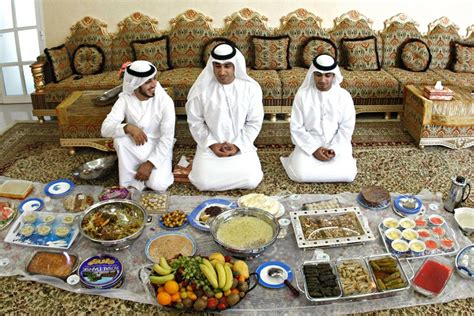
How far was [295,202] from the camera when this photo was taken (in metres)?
3.19

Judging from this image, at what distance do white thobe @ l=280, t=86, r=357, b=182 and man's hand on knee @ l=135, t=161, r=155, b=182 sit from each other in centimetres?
Result: 125

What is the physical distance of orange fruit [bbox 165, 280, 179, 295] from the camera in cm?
229

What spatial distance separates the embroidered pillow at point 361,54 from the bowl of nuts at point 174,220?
11.5 feet

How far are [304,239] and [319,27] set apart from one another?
382 cm

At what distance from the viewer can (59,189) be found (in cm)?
336

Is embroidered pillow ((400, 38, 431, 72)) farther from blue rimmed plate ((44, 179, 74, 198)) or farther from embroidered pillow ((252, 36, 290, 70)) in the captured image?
blue rimmed plate ((44, 179, 74, 198))

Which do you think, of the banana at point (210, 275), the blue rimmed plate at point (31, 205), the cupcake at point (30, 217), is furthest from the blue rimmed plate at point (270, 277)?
the blue rimmed plate at point (31, 205)

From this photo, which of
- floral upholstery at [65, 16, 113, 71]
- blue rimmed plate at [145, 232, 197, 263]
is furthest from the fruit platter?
floral upholstery at [65, 16, 113, 71]

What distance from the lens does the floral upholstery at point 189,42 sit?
5.70 metres

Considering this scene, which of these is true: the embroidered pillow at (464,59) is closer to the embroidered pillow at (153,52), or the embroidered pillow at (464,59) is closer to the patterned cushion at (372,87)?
the patterned cushion at (372,87)

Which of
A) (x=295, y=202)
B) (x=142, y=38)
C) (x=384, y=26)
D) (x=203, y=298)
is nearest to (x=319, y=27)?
(x=384, y=26)

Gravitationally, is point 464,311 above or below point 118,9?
below

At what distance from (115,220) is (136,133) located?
3.26 feet

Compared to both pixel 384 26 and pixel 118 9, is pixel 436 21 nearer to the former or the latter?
pixel 384 26
